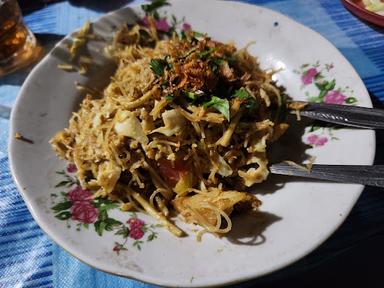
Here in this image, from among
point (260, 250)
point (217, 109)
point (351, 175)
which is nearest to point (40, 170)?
point (217, 109)

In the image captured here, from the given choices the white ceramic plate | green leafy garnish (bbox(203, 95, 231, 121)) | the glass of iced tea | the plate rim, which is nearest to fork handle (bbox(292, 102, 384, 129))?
the white ceramic plate

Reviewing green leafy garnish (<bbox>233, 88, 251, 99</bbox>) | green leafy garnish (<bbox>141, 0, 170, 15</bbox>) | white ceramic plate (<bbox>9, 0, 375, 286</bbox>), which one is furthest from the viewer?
green leafy garnish (<bbox>141, 0, 170, 15</bbox>)

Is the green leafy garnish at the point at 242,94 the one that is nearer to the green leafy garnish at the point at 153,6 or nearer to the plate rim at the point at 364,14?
the green leafy garnish at the point at 153,6

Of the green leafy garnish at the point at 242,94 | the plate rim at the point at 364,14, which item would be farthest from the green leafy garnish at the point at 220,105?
the plate rim at the point at 364,14

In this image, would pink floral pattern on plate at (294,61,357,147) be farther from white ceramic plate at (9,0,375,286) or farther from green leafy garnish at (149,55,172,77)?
green leafy garnish at (149,55,172,77)

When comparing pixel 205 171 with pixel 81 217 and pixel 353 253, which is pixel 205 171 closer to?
pixel 81 217
